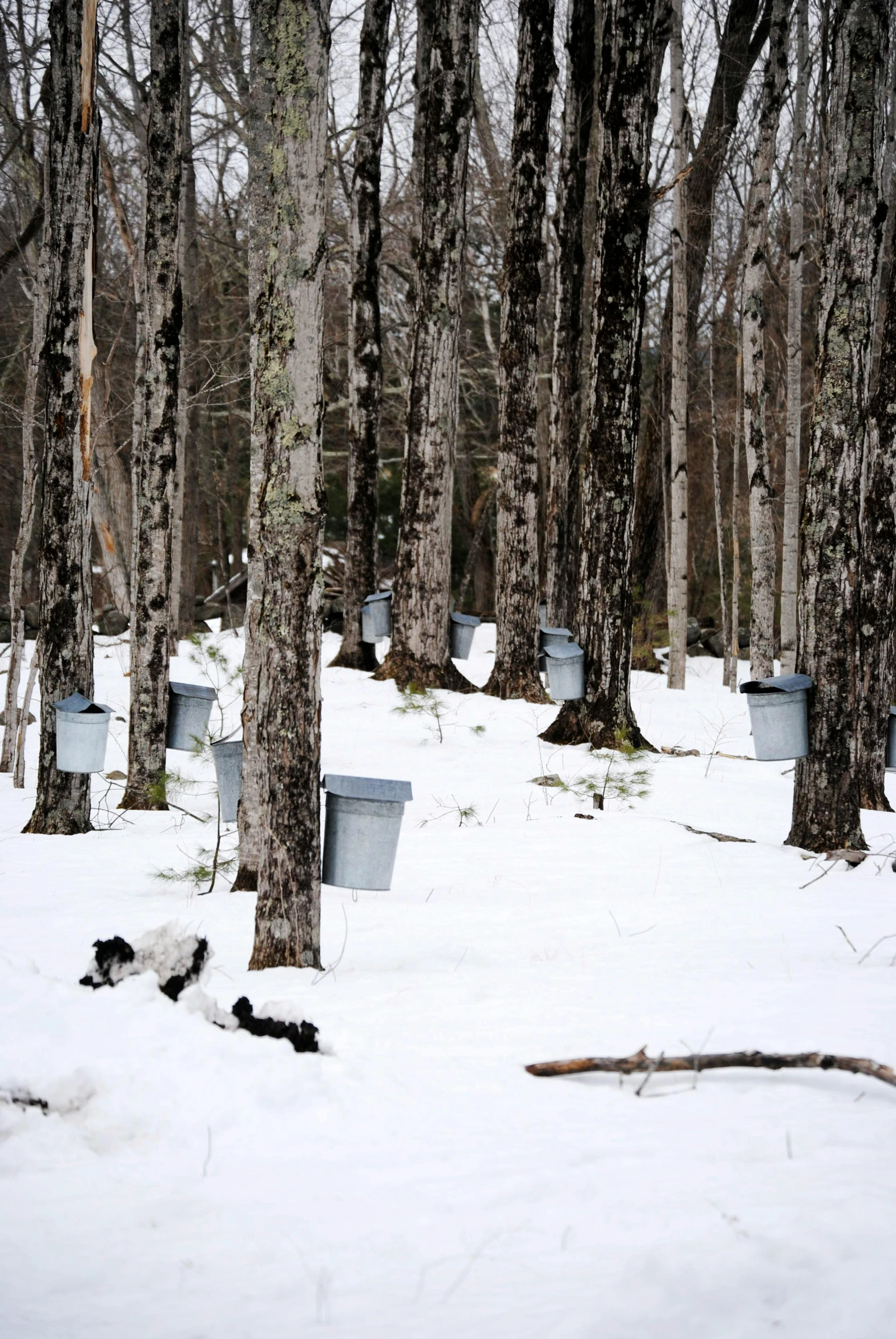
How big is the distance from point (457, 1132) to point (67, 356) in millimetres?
5075

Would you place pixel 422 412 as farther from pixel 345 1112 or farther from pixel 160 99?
pixel 345 1112

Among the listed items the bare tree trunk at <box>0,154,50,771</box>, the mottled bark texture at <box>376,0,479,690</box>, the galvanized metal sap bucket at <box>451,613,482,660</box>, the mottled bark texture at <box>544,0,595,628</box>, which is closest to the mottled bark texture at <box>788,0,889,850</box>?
the galvanized metal sap bucket at <box>451,613,482,660</box>

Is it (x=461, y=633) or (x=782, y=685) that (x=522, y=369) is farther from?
(x=782, y=685)

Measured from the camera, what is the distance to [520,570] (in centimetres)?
1002

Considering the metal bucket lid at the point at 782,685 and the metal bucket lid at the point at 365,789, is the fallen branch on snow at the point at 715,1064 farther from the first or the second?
the metal bucket lid at the point at 782,685

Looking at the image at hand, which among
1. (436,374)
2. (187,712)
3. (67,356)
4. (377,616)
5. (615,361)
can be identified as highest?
(436,374)

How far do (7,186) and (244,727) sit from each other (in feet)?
41.2

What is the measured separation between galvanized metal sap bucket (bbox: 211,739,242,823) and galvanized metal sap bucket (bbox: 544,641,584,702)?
10.3ft

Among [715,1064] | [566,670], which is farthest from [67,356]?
[715,1064]

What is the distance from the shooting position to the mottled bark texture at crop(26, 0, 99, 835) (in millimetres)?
6004

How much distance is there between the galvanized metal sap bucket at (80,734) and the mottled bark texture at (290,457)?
2.57 metres

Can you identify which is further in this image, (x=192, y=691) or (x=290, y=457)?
(x=192, y=691)

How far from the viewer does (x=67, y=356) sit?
5996mm

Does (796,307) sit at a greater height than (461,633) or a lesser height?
greater
